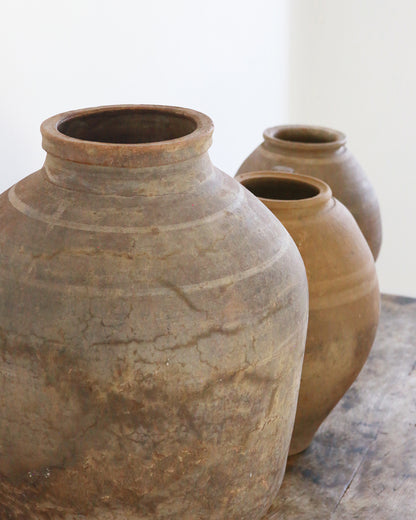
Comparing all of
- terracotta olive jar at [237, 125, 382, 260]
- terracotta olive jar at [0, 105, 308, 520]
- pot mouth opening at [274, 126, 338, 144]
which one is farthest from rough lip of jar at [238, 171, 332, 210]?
terracotta olive jar at [0, 105, 308, 520]

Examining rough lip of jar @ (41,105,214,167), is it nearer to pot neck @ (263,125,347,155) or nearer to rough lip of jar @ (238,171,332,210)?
rough lip of jar @ (238,171,332,210)

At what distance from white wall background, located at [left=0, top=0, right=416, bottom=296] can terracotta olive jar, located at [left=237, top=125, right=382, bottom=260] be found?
40cm

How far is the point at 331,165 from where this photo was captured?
6.02ft

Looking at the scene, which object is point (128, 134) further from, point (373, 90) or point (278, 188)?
point (373, 90)

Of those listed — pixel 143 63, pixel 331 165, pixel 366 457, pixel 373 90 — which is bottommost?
pixel 366 457

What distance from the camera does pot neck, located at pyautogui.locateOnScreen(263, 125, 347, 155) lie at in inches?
72.4

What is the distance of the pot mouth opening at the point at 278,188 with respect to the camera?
5.31 feet

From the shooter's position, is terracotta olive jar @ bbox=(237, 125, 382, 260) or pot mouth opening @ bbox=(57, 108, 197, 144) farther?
terracotta olive jar @ bbox=(237, 125, 382, 260)

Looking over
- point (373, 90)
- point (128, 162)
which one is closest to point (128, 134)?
point (128, 162)

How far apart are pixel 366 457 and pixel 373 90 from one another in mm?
2011

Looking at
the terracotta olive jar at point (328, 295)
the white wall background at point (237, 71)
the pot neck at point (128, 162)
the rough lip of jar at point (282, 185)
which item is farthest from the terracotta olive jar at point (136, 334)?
the white wall background at point (237, 71)

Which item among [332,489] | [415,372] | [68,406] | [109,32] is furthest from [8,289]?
[415,372]

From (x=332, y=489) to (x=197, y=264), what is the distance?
716 millimetres

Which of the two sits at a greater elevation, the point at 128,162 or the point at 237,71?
the point at 128,162
